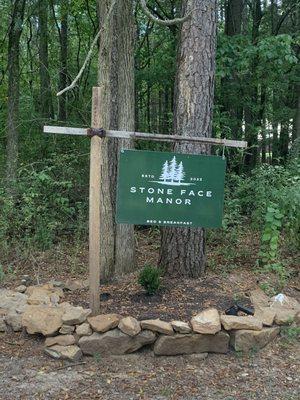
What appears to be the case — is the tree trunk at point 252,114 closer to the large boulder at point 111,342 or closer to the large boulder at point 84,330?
the large boulder at point 111,342

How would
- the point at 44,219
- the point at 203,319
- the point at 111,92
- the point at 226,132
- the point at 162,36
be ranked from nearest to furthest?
the point at 203,319, the point at 111,92, the point at 44,219, the point at 226,132, the point at 162,36

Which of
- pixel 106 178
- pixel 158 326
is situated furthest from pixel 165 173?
pixel 158 326

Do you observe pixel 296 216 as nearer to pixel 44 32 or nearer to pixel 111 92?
pixel 111 92

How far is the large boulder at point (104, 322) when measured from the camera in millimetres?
4441

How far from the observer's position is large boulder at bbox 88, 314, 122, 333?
444cm

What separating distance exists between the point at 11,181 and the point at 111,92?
296 cm

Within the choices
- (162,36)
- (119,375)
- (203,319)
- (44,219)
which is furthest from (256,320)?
(162,36)

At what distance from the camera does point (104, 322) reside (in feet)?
14.7

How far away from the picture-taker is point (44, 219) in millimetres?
7988

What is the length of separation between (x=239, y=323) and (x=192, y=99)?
269 cm

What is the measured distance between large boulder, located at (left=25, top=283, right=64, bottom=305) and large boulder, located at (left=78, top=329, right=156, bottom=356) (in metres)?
1.05

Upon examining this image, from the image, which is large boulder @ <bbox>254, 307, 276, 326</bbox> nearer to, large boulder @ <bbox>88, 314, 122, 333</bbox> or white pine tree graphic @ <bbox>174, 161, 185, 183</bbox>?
large boulder @ <bbox>88, 314, 122, 333</bbox>

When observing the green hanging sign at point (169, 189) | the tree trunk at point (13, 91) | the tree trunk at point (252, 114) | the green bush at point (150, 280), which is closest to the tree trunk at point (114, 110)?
the green bush at point (150, 280)

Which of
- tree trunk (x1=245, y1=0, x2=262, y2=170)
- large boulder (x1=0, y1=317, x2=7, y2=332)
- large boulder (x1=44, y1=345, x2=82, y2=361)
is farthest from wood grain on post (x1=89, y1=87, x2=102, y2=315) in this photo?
tree trunk (x1=245, y1=0, x2=262, y2=170)
